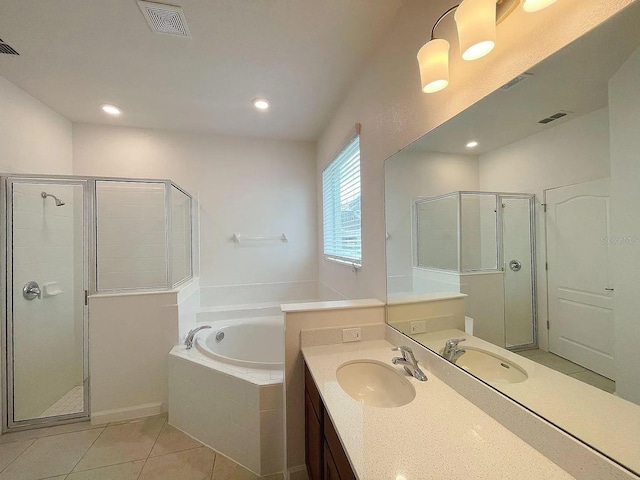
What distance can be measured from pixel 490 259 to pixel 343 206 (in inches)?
63.5

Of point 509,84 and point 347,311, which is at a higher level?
point 509,84

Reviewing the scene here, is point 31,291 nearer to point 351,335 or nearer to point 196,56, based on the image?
point 196,56

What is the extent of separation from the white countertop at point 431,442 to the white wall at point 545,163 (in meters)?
0.32

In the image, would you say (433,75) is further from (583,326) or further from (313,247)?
(313,247)

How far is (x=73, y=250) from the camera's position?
2.22 metres

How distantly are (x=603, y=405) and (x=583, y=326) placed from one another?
0.61ft

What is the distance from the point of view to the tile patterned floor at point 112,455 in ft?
5.05

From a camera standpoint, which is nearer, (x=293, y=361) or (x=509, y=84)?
(x=509, y=84)

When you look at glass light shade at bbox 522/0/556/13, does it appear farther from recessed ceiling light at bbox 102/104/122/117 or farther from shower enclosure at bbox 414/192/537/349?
recessed ceiling light at bbox 102/104/122/117

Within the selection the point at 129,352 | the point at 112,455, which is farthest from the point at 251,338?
the point at 112,455

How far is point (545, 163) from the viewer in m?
0.76

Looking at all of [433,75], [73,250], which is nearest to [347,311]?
[433,75]

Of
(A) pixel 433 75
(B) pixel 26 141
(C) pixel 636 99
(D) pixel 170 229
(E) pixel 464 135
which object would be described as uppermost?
(B) pixel 26 141

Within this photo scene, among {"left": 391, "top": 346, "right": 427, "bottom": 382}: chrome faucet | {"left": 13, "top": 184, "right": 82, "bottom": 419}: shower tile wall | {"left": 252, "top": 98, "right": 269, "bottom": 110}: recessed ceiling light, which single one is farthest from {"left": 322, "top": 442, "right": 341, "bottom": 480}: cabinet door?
{"left": 252, "top": 98, "right": 269, "bottom": 110}: recessed ceiling light
